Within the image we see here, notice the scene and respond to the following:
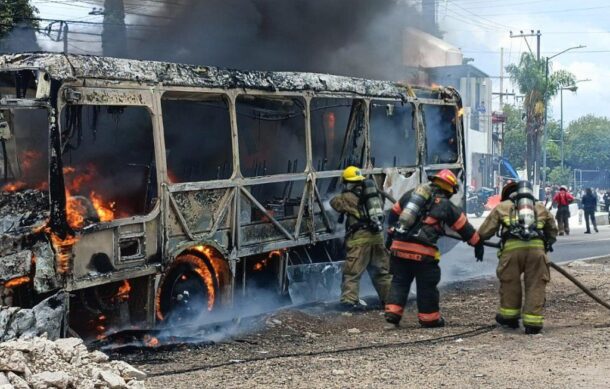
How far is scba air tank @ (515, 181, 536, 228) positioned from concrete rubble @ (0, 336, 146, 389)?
4.09 m

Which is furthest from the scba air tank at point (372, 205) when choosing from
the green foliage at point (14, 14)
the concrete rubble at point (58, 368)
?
the green foliage at point (14, 14)

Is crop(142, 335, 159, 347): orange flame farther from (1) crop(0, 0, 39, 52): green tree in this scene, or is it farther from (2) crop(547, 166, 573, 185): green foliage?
(2) crop(547, 166, 573, 185): green foliage

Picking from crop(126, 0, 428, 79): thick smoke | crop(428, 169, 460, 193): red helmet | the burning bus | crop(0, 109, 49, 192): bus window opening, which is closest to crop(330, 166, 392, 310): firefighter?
the burning bus

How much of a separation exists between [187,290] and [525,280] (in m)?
3.13

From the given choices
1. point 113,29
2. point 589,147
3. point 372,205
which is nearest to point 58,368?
point 372,205

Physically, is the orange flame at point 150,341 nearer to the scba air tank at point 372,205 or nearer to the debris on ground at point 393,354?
the debris on ground at point 393,354

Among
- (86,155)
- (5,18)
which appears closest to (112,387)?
(86,155)

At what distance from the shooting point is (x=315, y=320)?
9062mm

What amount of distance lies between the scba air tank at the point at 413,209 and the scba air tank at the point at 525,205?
0.83 metres

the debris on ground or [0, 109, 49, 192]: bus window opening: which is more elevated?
[0, 109, 49, 192]: bus window opening

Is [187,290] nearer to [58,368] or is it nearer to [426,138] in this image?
[58,368]

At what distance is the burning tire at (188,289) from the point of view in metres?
8.03

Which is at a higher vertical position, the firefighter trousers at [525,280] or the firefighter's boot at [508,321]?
the firefighter trousers at [525,280]

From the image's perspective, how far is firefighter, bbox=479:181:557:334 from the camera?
8227 millimetres
